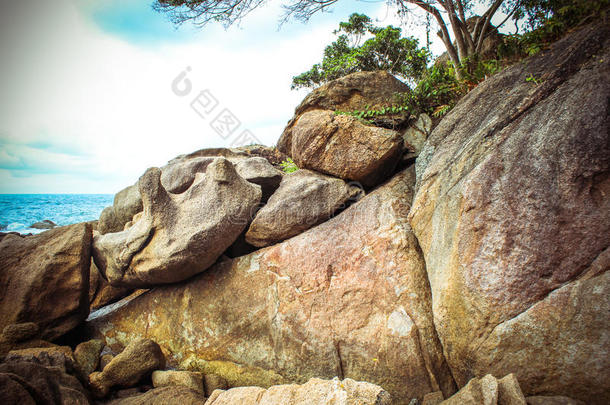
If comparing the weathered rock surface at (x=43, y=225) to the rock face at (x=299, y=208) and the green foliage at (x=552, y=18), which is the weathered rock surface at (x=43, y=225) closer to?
the rock face at (x=299, y=208)

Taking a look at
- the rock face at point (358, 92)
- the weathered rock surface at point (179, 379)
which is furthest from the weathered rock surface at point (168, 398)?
the rock face at point (358, 92)

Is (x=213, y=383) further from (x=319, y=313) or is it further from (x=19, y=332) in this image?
(x=19, y=332)

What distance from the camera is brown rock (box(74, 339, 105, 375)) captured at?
493cm

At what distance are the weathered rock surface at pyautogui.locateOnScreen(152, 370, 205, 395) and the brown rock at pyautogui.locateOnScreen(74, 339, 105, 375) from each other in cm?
133

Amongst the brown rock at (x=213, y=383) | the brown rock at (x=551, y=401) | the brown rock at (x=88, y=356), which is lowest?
the brown rock at (x=551, y=401)

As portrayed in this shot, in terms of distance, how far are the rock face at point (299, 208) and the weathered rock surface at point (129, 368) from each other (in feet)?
8.78

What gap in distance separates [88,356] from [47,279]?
183 cm

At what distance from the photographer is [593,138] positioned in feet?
10.2

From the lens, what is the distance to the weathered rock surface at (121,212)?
826 cm

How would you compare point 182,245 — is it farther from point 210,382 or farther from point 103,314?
point 103,314

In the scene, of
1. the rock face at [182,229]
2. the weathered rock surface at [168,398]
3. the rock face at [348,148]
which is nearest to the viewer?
the weathered rock surface at [168,398]

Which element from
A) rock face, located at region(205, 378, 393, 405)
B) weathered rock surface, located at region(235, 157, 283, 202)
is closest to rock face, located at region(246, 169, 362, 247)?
weathered rock surface, located at region(235, 157, 283, 202)

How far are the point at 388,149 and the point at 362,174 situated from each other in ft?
2.45

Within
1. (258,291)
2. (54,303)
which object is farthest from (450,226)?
(54,303)
